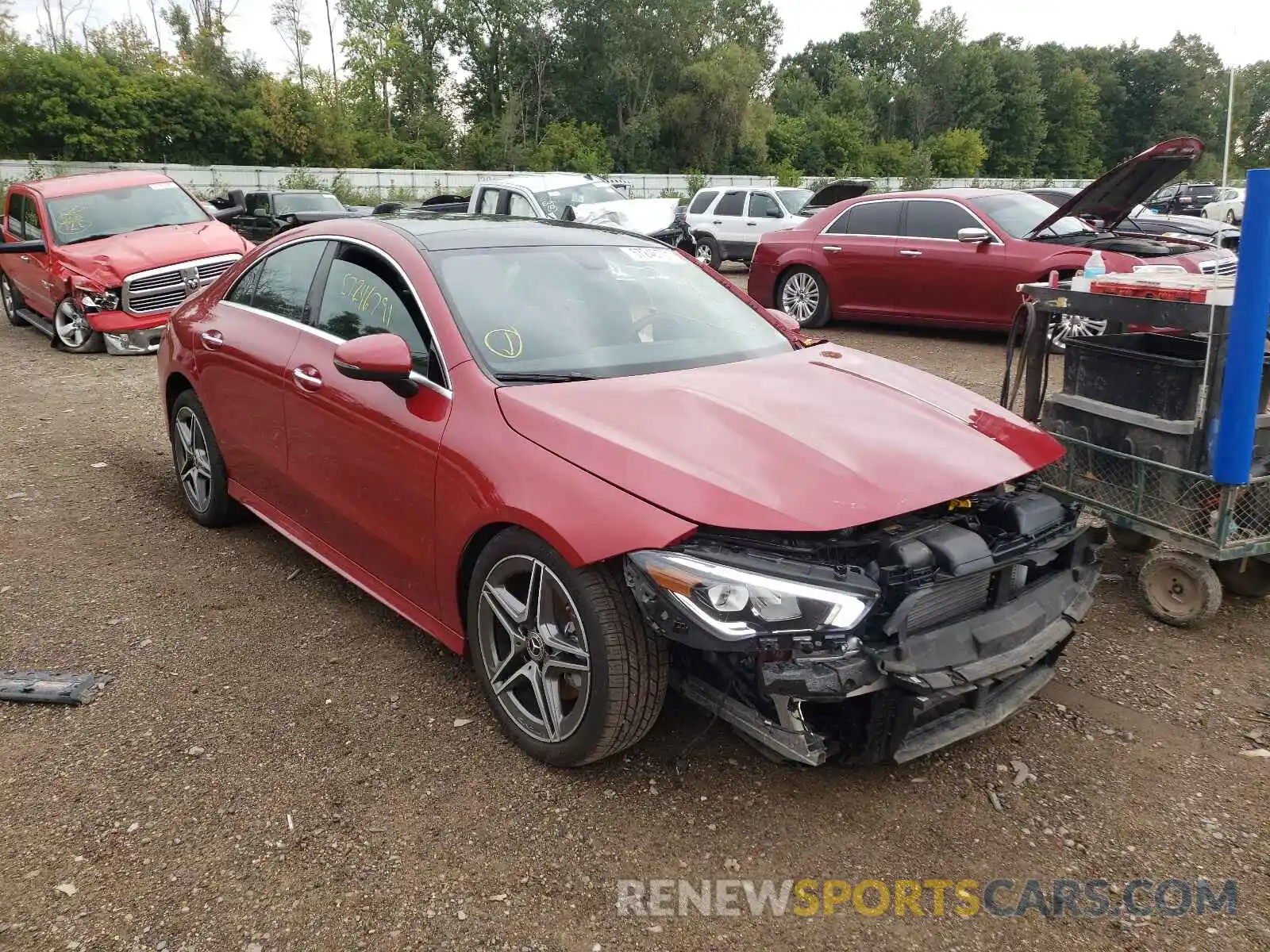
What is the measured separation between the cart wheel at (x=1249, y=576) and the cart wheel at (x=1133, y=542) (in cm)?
44

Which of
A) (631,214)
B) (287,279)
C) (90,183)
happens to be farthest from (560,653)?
(631,214)

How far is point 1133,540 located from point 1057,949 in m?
2.94

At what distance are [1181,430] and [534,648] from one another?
2.76 meters

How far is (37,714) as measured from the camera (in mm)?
3402

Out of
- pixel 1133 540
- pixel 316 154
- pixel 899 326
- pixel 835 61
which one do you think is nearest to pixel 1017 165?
pixel 835 61

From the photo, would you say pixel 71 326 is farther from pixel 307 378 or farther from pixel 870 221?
pixel 870 221

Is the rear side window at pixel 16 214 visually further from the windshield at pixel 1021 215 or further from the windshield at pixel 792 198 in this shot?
the windshield at pixel 792 198

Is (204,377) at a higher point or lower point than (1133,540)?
higher

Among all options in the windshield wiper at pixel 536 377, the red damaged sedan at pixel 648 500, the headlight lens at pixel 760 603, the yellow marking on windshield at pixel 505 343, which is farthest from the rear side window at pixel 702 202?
the headlight lens at pixel 760 603

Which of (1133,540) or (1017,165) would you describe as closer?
(1133,540)

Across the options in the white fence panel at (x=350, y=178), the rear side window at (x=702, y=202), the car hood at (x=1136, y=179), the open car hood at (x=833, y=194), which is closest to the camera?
the car hood at (x=1136, y=179)

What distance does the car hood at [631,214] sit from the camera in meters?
15.5

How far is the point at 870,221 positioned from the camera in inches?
428

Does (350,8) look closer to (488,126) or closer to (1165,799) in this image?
(488,126)
